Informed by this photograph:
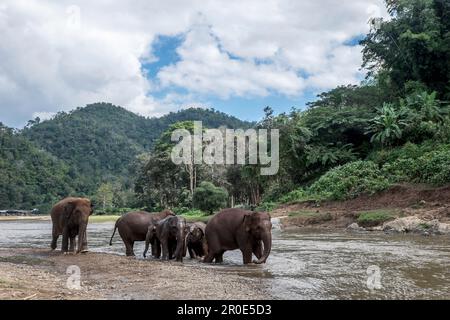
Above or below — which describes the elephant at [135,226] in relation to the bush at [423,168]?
below

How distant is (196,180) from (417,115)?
38.4 m

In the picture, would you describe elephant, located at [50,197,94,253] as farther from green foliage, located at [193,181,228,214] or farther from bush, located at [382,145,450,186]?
green foliage, located at [193,181,228,214]

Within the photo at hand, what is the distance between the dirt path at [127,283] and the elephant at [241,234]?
1225mm

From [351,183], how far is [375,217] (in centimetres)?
714

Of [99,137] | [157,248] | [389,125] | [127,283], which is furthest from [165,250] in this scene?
[99,137]

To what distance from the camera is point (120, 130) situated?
16700cm

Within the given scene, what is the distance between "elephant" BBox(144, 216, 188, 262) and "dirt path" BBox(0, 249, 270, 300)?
1662 mm

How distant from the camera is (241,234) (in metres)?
12.6

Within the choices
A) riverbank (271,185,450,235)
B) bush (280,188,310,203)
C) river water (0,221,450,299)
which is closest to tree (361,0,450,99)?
bush (280,188,310,203)

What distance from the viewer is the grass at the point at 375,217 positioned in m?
25.3

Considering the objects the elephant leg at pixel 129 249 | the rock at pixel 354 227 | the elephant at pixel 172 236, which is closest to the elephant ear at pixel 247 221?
the elephant at pixel 172 236

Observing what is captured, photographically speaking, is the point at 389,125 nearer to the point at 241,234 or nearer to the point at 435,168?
the point at 435,168

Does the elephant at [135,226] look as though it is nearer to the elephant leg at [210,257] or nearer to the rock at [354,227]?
the elephant leg at [210,257]

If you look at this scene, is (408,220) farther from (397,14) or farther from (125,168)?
(125,168)
